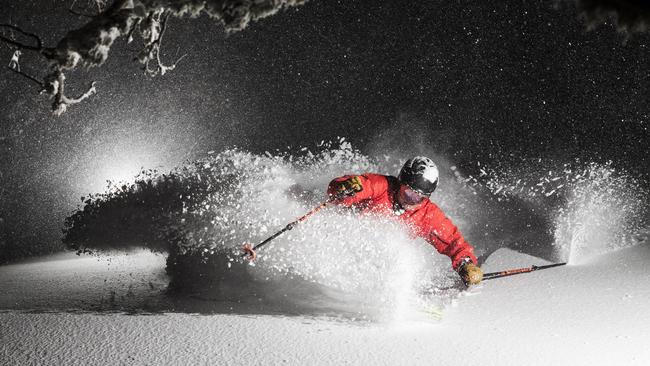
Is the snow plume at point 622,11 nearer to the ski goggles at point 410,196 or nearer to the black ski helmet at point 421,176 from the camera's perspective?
the black ski helmet at point 421,176

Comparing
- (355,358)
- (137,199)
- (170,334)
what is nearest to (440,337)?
(355,358)

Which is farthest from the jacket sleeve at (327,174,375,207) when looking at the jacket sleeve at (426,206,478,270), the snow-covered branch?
the snow-covered branch

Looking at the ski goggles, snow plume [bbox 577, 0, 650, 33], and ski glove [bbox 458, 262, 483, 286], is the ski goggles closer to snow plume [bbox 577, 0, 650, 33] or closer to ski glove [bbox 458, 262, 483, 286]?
ski glove [bbox 458, 262, 483, 286]

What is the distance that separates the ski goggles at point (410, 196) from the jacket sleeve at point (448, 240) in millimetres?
292

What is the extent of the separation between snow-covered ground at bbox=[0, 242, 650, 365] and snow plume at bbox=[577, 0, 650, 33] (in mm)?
2818

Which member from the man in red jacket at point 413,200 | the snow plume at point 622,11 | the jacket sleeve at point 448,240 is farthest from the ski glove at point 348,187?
the snow plume at point 622,11

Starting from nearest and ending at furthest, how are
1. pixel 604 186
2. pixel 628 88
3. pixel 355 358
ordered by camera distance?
1. pixel 355 358
2. pixel 604 186
3. pixel 628 88

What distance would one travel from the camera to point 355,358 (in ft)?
13.1

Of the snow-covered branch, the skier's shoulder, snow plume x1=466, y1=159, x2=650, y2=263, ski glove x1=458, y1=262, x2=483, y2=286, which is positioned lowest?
ski glove x1=458, y1=262, x2=483, y2=286

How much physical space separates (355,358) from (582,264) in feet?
15.2

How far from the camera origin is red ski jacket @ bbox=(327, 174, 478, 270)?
571 centimetres

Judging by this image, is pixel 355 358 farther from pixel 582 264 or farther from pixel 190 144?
pixel 190 144

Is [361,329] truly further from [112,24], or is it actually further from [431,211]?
[112,24]

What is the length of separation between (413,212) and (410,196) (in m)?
0.29
